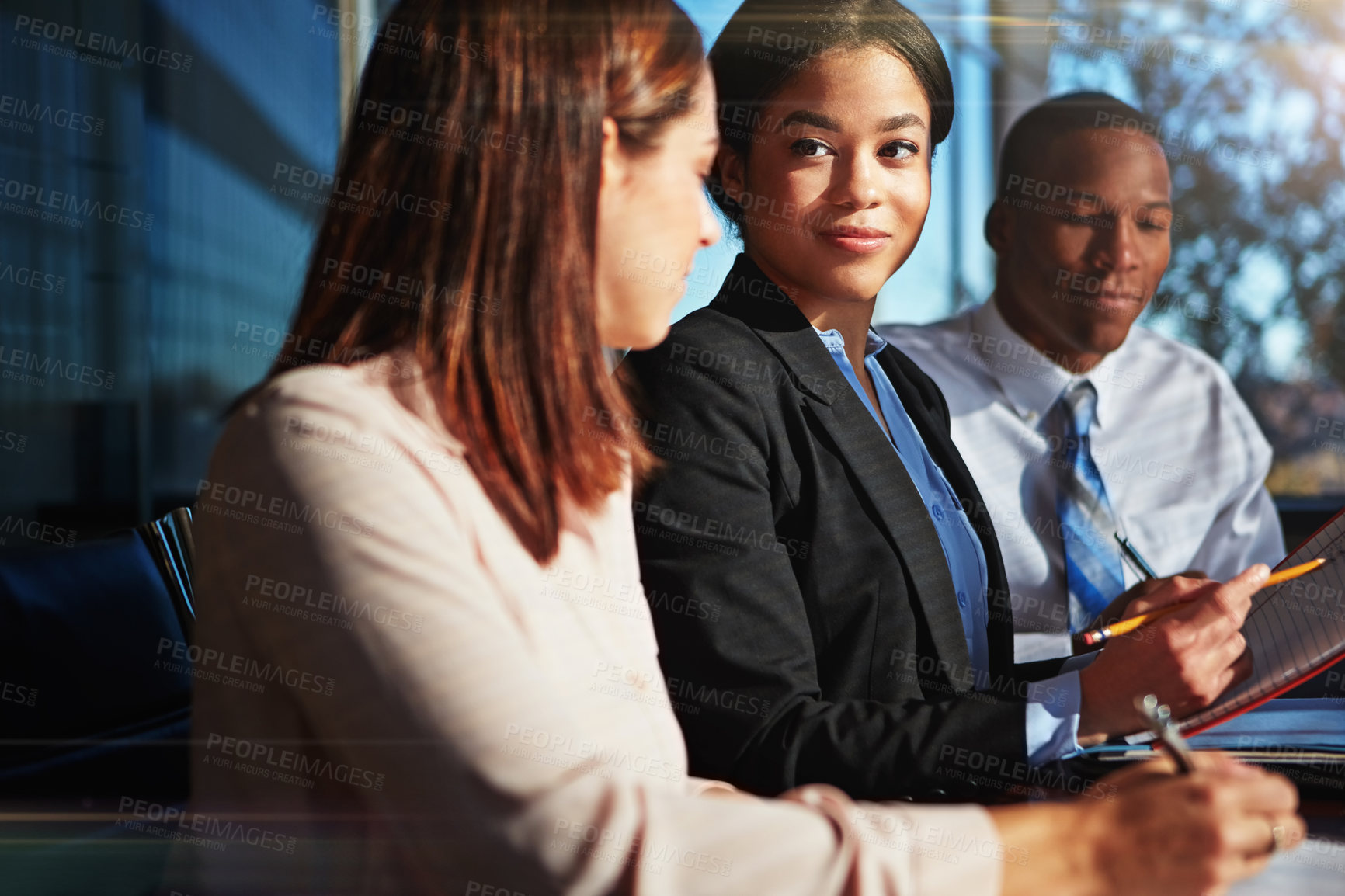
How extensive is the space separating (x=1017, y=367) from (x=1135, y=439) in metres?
0.33


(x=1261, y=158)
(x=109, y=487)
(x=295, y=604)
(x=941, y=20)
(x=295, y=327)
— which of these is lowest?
(x=109, y=487)

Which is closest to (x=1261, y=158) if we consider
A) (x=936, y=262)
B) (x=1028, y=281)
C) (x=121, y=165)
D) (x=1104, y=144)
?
(x=1104, y=144)

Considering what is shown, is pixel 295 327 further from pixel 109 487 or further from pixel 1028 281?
pixel 109 487

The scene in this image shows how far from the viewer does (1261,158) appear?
8.16 feet

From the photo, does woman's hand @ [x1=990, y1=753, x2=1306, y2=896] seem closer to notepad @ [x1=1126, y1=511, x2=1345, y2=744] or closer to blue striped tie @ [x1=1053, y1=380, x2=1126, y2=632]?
notepad @ [x1=1126, y1=511, x2=1345, y2=744]

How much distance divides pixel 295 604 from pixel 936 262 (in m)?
2.02

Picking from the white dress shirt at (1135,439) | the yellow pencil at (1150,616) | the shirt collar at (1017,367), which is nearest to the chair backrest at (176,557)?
the yellow pencil at (1150,616)

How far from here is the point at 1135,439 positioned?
242cm

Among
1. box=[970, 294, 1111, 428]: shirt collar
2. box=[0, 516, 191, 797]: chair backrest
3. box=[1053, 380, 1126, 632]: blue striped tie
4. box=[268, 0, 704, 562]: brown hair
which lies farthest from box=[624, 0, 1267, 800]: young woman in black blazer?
box=[970, 294, 1111, 428]: shirt collar

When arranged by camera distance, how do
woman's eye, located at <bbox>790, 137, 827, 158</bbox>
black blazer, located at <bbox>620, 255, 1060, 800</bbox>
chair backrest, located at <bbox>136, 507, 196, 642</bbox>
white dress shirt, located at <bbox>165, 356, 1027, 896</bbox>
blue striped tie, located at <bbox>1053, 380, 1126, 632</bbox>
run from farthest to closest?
blue striped tie, located at <bbox>1053, 380, 1126, 632</bbox> < chair backrest, located at <bbox>136, 507, 196, 642</bbox> < woman's eye, located at <bbox>790, 137, 827, 158</bbox> < black blazer, located at <bbox>620, 255, 1060, 800</bbox> < white dress shirt, located at <bbox>165, 356, 1027, 896</bbox>

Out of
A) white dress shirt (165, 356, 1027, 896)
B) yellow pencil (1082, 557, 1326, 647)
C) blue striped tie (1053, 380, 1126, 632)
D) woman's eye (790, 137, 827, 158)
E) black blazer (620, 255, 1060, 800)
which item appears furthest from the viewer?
blue striped tie (1053, 380, 1126, 632)

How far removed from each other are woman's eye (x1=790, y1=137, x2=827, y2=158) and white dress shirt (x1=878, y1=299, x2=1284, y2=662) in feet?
3.96

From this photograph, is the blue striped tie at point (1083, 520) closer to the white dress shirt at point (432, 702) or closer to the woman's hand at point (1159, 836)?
the woman's hand at point (1159, 836)

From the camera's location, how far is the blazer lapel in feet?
3.79
